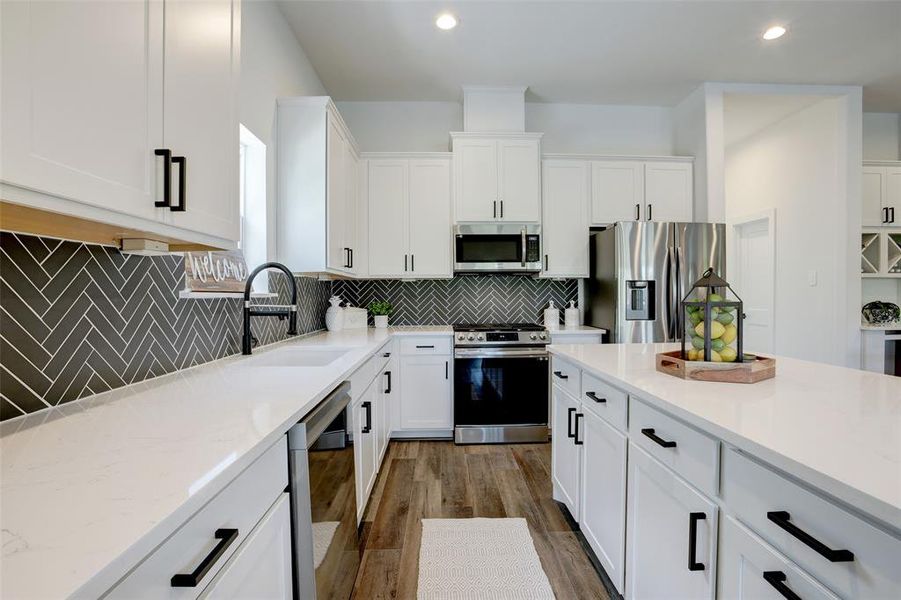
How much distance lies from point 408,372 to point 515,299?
1310mm

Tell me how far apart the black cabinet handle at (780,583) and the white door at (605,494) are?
2.05 feet

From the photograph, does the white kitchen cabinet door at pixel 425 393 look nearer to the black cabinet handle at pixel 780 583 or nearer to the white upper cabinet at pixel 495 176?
the white upper cabinet at pixel 495 176

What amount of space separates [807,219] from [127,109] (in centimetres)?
513

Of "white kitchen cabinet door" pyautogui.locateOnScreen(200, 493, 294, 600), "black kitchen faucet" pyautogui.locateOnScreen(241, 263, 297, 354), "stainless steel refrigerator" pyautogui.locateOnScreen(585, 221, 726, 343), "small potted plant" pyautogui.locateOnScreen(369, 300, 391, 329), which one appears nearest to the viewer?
"white kitchen cabinet door" pyautogui.locateOnScreen(200, 493, 294, 600)

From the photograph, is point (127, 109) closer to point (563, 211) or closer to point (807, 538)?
point (807, 538)

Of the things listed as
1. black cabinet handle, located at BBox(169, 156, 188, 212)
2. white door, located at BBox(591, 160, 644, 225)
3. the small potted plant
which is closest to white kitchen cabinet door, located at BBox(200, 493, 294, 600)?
black cabinet handle, located at BBox(169, 156, 188, 212)

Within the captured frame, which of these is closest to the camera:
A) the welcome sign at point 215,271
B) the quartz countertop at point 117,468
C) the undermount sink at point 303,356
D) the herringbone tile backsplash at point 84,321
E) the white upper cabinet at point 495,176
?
the quartz countertop at point 117,468

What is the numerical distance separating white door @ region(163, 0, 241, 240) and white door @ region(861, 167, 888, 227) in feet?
18.0

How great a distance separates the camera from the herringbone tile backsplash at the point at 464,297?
3.91m

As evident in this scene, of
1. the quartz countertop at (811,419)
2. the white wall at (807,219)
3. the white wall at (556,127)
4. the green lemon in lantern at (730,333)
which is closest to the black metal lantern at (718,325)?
the green lemon in lantern at (730,333)

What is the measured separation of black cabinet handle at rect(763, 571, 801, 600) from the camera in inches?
29.3

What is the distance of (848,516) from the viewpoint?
0.66 meters

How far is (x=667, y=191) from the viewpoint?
367 centimetres

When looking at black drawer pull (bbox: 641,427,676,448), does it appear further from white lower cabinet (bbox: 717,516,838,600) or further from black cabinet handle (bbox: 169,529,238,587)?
black cabinet handle (bbox: 169,529,238,587)
